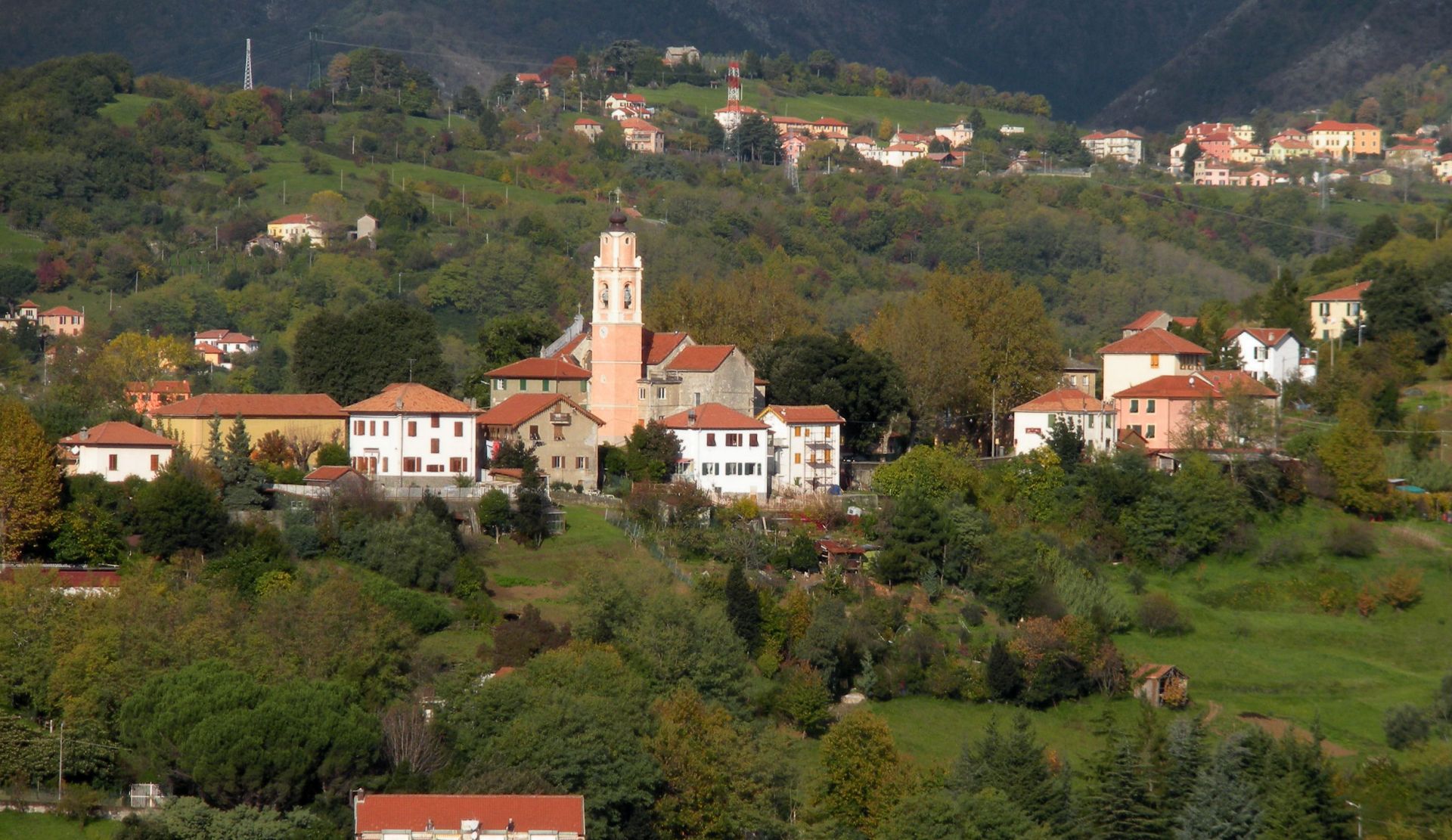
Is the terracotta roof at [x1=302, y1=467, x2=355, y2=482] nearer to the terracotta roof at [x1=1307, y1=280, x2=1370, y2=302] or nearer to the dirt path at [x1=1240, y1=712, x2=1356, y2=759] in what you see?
the dirt path at [x1=1240, y1=712, x2=1356, y2=759]

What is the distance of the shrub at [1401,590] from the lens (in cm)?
5912

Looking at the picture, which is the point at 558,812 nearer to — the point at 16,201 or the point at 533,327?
the point at 533,327

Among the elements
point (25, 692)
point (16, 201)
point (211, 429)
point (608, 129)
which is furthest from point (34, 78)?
point (25, 692)

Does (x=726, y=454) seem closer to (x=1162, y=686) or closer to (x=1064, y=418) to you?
(x=1064, y=418)

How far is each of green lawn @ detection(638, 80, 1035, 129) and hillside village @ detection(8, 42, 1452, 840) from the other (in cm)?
7484

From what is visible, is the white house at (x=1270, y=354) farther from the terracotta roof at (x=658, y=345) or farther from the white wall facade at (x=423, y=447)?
the white wall facade at (x=423, y=447)

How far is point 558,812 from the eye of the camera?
129 feet

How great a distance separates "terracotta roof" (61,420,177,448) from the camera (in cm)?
5600

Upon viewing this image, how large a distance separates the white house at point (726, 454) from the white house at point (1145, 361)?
15.6m

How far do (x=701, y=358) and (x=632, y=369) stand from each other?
238 cm

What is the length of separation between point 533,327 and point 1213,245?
283 feet

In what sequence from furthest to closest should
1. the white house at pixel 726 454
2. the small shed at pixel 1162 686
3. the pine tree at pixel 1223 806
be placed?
the white house at pixel 726 454 → the small shed at pixel 1162 686 → the pine tree at pixel 1223 806

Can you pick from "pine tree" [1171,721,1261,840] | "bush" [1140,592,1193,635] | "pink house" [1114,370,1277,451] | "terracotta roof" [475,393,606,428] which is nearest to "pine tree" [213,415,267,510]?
"terracotta roof" [475,393,606,428]

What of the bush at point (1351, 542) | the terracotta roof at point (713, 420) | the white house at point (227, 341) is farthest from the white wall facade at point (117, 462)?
the white house at point (227, 341)
